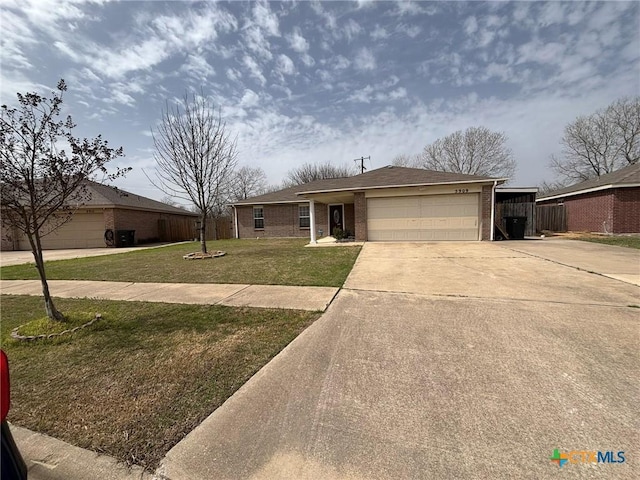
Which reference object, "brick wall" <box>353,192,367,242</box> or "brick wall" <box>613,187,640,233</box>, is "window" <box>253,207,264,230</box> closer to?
"brick wall" <box>353,192,367,242</box>

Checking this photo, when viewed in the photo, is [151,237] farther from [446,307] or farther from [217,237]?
[446,307]

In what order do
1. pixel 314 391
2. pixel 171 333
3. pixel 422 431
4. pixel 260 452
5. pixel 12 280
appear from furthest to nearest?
pixel 12 280 → pixel 171 333 → pixel 314 391 → pixel 422 431 → pixel 260 452

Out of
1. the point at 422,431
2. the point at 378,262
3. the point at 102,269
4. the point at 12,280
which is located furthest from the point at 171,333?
the point at 12,280

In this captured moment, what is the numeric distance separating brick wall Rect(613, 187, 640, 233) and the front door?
1519 centimetres

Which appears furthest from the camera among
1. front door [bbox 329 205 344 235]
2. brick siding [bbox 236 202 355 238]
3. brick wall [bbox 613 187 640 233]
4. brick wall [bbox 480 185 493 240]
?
brick siding [bbox 236 202 355 238]

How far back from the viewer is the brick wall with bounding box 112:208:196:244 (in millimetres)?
18094

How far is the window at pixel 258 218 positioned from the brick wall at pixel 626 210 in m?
21.4

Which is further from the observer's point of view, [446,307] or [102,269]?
[102,269]

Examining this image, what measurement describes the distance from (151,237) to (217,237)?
4.85 metres

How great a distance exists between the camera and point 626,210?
15.2 meters

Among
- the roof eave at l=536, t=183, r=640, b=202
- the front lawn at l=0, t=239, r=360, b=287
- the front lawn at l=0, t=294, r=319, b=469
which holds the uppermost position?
the roof eave at l=536, t=183, r=640, b=202

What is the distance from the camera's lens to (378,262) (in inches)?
327

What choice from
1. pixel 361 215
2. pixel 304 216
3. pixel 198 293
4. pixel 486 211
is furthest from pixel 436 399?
pixel 304 216

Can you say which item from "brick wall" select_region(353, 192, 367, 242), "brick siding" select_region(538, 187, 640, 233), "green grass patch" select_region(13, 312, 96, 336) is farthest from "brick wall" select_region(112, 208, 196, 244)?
"brick siding" select_region(538, 187, 640, 233)
